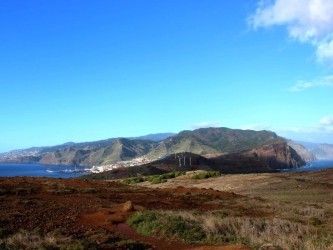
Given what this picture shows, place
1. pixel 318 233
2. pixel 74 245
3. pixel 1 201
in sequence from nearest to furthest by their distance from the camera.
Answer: pixel 74 245 → pixel 318 233 → pixel 1 201

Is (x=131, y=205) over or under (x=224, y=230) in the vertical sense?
over

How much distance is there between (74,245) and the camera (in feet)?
43.8

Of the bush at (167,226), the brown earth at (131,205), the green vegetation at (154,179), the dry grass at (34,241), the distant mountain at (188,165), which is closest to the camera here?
the dry grass at (34,241)

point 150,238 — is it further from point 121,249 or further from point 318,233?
point 318,233

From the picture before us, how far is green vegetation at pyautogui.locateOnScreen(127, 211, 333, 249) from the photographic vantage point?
574 inches

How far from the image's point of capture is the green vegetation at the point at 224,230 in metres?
14.6

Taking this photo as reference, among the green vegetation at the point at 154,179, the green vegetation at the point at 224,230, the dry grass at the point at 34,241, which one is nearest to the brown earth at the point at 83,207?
the green vegetation at the point at 224,230

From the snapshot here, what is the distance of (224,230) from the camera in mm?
16594

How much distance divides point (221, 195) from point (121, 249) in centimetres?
1961

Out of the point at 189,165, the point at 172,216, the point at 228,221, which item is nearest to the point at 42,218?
the point at 172,216

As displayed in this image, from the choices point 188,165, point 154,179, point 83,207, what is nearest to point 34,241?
point 83,207

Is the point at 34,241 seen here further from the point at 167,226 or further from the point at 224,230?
the point at 224,230

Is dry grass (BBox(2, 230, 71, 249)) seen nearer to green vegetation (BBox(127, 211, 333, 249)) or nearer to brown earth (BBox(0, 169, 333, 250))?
brown earth (BBox(0, 169, 333, 250))

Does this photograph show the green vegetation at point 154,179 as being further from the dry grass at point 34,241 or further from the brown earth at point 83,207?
the dry grass at point 34,241
